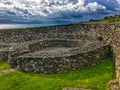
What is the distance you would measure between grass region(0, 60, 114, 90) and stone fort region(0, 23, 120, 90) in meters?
0.73

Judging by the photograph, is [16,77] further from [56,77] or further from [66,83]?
[66,83]

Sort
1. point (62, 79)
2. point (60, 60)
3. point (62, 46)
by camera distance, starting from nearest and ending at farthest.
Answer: point (62, 79), point (60, 60), point (62, 46)

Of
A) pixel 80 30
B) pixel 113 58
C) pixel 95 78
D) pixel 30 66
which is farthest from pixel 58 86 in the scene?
pixel 80 30

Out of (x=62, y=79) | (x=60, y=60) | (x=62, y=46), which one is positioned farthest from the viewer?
(x=62, y=46)

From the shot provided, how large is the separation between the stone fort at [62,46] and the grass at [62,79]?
727 mm

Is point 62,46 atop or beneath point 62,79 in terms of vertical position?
atop

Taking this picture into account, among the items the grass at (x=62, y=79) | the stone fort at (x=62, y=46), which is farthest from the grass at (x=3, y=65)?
the grass at (x=62, y=79)

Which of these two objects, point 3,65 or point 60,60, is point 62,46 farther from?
point 60,60

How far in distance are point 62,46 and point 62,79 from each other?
1310cm

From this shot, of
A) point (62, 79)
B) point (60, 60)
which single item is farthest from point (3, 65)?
point (62, 79)

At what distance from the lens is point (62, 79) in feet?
78.2

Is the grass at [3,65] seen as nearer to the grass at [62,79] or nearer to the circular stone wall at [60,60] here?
the circular stone wall at [60,60]

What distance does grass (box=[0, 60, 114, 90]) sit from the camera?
72.6ft

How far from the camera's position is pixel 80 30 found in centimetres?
3681
